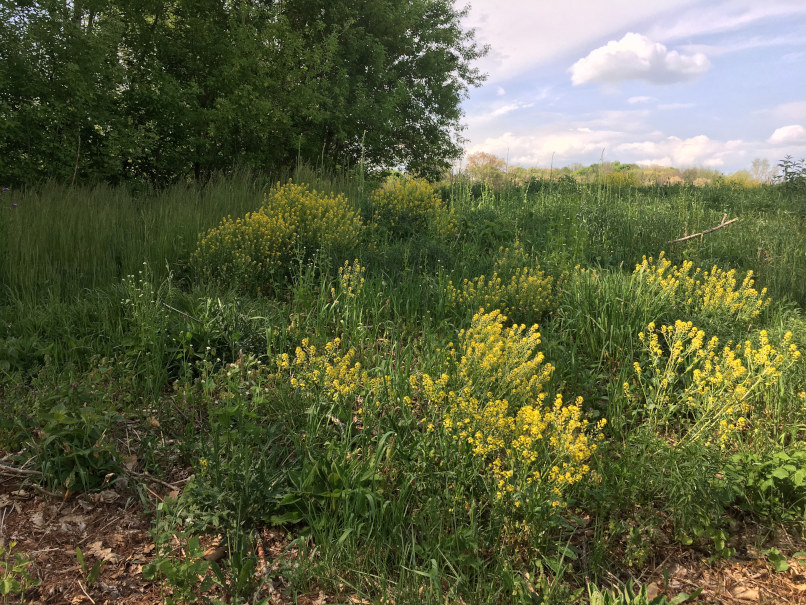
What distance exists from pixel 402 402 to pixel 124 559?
167 centimetres

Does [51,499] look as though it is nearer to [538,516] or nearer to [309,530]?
[309,530]

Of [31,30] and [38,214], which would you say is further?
[31,30]

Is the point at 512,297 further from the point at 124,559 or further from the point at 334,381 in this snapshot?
the point at 124,559

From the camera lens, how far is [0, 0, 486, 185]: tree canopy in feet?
29.5

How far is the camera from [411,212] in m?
7.55

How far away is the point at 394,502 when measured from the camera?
8.57 ft

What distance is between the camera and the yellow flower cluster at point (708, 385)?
2.86m

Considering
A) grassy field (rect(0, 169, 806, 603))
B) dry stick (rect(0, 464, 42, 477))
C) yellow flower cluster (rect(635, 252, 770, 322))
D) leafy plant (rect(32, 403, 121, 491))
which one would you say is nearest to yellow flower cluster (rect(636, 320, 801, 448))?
grassy field (rect(0, 169, 806, 603))

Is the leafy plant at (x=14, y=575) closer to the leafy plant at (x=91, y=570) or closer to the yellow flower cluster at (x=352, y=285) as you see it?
the leafy plant at (x=91, y=570)

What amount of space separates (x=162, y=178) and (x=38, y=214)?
570 cm

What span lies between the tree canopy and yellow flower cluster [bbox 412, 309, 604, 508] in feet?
26.5

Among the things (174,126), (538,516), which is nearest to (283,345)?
(538,516)

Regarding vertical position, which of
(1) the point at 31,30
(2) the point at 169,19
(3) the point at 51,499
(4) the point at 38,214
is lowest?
(3) the point at 51,499

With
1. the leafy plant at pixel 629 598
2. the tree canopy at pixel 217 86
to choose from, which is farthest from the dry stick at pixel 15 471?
the tree canopy at pixel 217 86
